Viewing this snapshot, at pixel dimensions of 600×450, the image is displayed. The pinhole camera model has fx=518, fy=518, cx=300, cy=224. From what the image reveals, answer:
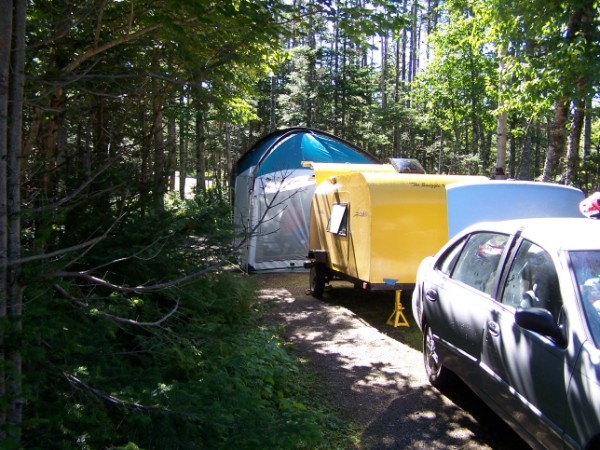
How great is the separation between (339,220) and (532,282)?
16.6 feet

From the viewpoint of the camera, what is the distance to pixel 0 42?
2188 millimetres

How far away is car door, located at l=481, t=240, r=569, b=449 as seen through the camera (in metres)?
2.87

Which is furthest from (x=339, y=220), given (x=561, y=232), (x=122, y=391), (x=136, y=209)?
(x=122, y=391)

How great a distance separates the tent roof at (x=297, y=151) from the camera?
12.9 m

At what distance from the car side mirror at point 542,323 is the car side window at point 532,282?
0.21 meters

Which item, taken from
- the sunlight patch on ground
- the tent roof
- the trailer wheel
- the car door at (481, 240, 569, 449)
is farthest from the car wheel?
the tent roof

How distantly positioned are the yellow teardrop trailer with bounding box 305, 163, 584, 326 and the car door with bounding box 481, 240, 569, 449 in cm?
294

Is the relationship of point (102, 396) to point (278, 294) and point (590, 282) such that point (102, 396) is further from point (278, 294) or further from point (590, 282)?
point (278, 294)

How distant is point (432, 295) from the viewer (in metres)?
4.88

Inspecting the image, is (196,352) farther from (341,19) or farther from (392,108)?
(392,108)

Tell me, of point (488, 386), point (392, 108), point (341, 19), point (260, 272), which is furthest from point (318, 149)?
point (392, 108)

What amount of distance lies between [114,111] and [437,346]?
3983 mm

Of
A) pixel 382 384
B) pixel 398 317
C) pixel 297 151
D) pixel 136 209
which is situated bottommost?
pixel 382 384

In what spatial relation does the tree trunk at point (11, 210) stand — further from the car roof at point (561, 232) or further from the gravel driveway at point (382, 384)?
the car roof at point (561, 232)
